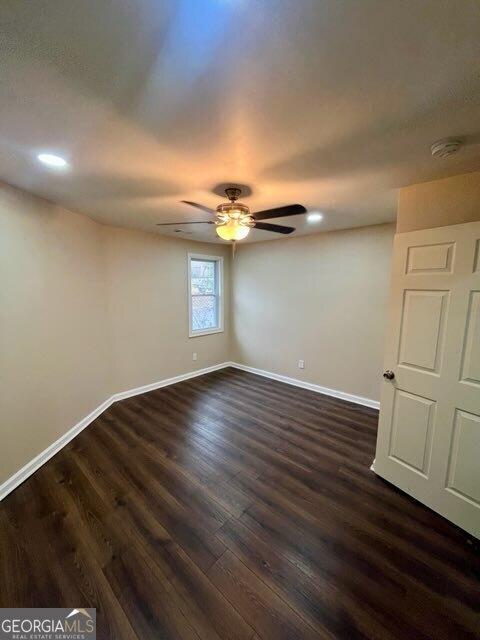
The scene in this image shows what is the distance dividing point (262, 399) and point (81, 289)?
2715 millimetres

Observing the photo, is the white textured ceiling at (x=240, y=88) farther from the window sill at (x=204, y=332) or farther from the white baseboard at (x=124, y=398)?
the window sill at (x=204, y=332)

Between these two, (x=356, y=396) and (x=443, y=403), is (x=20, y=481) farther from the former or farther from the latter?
(x=356, y=396)

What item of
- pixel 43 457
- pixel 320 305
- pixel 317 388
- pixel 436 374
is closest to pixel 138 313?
pixel 43 457

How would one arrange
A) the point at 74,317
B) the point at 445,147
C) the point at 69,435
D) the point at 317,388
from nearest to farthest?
the point at 445,147 → the point at 69,435 → the point at 74,317 → the point at 317,388

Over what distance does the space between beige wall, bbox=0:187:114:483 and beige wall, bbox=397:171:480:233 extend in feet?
10.2

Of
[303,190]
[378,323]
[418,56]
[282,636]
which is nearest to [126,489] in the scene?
[282,636]

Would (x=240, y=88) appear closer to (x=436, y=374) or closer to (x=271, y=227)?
(x=271, y=227)

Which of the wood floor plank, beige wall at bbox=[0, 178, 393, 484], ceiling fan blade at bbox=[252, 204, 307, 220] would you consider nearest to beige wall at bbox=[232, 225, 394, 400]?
beige wall at bbox=[0, 178, 393, 484]

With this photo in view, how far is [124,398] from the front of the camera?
3605mm

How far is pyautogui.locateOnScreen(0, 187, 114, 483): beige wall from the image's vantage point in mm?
1988

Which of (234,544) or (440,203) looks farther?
(440,203)

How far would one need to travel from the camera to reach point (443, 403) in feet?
5.75

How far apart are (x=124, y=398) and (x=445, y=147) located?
4.14 metres
